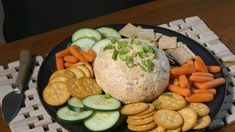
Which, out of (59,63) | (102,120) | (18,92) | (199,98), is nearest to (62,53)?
(59,63)

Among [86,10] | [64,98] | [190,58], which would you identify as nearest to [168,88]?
[190,58]

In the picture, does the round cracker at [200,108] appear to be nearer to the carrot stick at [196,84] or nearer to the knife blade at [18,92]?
the carrot stick at [196,84]

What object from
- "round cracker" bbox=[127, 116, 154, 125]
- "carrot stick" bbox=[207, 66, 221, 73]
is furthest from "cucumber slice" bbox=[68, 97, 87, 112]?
"carrot stick" bbox=[207, 66, 221, 73]

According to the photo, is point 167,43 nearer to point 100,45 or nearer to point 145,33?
point 145,33

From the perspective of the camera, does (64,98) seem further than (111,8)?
No

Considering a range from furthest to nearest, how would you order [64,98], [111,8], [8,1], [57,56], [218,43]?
[111,8] → [8,1] → [218,43] → [57,56] → [64,98]

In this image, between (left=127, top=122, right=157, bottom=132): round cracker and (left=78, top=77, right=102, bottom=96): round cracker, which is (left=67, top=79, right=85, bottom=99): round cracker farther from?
(left=127, top=122, right=157, bottom=132): round cracker

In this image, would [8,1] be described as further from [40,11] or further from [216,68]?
[216,68]

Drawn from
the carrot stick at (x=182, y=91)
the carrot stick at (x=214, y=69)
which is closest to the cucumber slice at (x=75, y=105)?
the carrot stick at (x=182, y=91)
